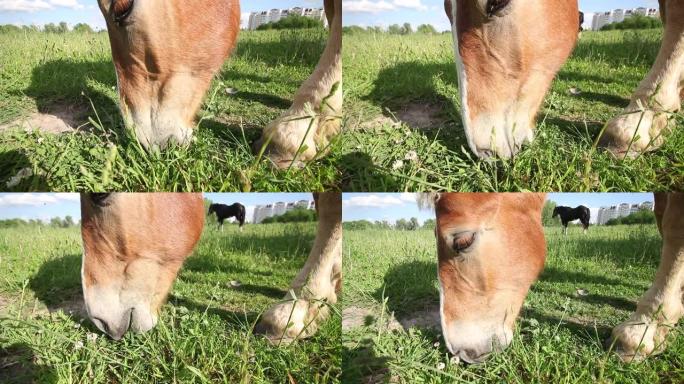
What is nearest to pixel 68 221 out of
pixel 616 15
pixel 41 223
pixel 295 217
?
pixel 41 223

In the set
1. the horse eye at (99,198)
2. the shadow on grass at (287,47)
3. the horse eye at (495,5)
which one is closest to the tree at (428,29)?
the horse eye at (495,5)

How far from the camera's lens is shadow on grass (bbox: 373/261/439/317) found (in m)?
2.10

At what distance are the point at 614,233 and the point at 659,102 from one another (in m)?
0.43

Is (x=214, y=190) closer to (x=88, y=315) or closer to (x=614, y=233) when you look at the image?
(x=88, y=315)

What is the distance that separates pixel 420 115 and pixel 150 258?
36.9 inches

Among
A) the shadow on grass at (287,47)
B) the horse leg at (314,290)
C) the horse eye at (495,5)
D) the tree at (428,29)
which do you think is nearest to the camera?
the horse eye at (495,5)

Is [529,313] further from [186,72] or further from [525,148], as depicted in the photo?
[186,72]

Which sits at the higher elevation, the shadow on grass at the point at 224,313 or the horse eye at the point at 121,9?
the horse eye at the point at 121,9

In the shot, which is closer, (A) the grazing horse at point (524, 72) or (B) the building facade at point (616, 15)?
(A) the grazing horse at point (524, 72)

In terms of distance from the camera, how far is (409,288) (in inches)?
83.9

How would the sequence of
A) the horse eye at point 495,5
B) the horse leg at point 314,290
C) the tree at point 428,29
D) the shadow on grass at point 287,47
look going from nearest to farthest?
the horse eye at point 495,5 → the tree at point 428,29 → the shadow on grass at point 287,47 → the horse leg at point 314,290

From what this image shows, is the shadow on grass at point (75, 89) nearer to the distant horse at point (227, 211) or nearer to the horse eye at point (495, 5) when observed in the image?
the distant horse at point (227, 211)

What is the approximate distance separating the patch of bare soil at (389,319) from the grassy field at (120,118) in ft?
1.41

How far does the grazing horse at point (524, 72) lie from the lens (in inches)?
70.5
